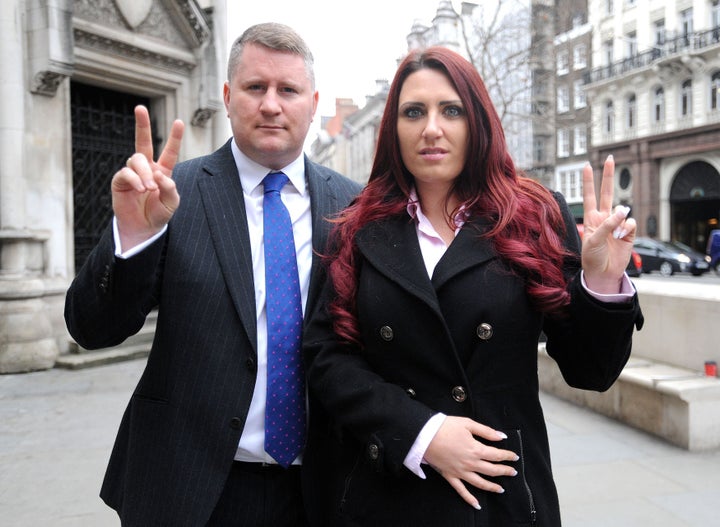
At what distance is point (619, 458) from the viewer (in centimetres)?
454

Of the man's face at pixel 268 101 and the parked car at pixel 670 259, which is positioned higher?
the man's face at pixel 268 101

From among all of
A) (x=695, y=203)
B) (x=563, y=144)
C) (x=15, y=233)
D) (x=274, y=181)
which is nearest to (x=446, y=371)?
(x=274, y=181)

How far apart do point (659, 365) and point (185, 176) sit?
4960mm

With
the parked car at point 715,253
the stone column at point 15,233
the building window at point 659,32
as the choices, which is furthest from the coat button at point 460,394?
the building window at point 659,32

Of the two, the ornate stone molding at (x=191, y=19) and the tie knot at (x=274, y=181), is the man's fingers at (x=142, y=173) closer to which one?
the tie knot at (x=274, y=181)

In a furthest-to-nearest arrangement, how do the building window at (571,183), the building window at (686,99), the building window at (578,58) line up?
the building window at (571,183) < the building window at (578,58) < the building window at (686,99)

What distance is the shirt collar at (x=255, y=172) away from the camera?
84.0 inches

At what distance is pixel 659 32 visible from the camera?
1304 inches

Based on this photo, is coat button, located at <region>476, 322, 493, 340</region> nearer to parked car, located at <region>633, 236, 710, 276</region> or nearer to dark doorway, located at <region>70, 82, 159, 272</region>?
dark doorway, located at <region>70, 82, 159, 272</region>

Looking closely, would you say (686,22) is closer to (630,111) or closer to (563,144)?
(630,111)

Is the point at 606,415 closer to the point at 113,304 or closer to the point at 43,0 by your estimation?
the point at 113,304

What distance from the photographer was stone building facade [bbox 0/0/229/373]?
720 centimetres

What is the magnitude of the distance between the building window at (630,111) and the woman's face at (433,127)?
119 ft

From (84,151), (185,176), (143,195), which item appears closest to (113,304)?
(143,195)
